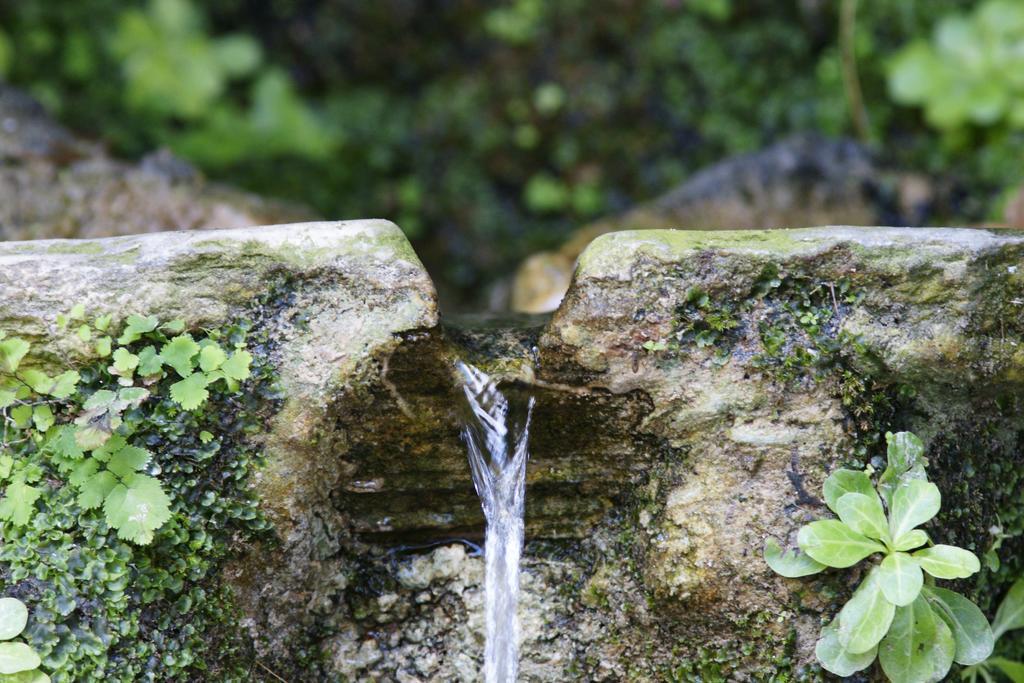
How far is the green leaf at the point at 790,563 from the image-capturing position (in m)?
2.03

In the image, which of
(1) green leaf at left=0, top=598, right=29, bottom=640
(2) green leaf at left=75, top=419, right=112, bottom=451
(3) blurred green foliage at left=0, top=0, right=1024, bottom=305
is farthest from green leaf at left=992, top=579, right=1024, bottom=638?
(3) blurred green foliage at left=0, top=0, right=1024, bottom=305

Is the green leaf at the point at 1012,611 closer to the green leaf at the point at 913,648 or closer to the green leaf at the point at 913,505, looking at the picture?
the green leaf at the point at 913,648

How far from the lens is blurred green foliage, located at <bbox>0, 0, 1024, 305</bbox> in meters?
4.84

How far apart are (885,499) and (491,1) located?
4234 millimetres

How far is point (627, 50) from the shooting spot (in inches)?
202

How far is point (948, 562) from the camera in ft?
6.37

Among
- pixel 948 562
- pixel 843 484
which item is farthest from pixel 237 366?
pixel 948 562

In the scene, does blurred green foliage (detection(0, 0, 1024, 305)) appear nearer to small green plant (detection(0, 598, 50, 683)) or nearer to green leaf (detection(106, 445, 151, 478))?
green leaf (detection(106, 445, 151, 478))

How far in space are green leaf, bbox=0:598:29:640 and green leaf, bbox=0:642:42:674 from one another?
0.08ft

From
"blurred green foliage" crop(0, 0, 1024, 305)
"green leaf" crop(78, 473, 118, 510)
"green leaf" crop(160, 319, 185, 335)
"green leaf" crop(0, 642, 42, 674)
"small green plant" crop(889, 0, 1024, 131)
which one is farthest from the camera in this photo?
"blurred green foliage" crop(0, 0, 1024, 305)

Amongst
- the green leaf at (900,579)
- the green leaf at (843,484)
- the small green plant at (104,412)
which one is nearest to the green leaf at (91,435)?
the small green plant at (104,412)

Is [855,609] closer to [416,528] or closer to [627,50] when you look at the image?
[416,528]

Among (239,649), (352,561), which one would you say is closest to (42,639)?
(239,649)

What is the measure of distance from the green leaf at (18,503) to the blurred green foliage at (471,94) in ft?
11.0
